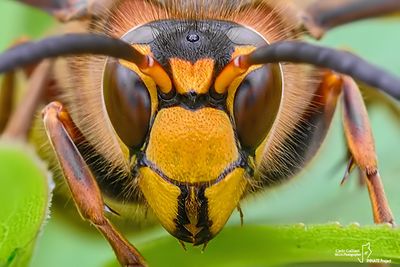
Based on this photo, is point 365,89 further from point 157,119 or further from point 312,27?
point 157,119

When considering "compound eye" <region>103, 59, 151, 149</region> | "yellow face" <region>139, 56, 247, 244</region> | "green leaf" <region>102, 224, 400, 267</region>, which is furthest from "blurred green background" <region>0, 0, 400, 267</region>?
"compound eye" <region>103, 59, 151, 149</region>

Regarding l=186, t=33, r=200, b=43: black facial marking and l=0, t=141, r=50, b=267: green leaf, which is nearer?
l=0, t=141, r=50, b=267: green leaf

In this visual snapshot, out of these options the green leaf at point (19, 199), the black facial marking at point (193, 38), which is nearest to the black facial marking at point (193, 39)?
the black facial marking at point (193, 38)

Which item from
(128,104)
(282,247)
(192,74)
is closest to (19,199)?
(128,104)

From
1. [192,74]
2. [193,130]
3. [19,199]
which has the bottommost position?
[19,199]

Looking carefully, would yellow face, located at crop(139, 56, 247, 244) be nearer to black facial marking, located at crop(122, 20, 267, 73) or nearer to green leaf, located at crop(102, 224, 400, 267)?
black facial marking, located at crop(122, 20, 267, 73)

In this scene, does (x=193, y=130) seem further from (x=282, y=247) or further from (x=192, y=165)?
(x=282, y=247)

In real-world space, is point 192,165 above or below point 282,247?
above
